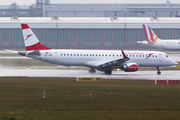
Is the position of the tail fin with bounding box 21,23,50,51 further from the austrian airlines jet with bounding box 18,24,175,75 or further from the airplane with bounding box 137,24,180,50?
the airplane with bounding box 137,24,180,50

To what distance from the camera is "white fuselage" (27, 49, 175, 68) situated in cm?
4453

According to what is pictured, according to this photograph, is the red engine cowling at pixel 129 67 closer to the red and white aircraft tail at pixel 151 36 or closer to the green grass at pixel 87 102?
the green grass at pixel 87 102

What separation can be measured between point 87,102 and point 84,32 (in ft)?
315

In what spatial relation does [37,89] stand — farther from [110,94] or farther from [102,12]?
[102,12]

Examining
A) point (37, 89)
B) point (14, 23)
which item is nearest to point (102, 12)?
point (14, 23)

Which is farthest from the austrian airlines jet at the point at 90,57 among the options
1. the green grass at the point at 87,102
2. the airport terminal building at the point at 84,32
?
the airport terminal building at the point at 84,32

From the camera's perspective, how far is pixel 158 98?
82.0ft

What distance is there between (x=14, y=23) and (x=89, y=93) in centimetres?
9343

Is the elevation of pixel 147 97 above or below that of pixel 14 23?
below

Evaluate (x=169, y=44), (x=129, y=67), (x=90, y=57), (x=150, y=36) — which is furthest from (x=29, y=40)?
(x=169, y=44)

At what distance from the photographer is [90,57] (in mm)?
45625

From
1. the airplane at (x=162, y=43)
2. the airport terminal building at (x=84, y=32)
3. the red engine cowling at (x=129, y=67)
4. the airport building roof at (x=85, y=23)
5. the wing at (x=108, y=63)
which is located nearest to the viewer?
the red engine cowling at (x=129, y=67)

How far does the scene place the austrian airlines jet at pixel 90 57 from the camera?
4378cm

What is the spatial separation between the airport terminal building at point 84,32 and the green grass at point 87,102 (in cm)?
8562
